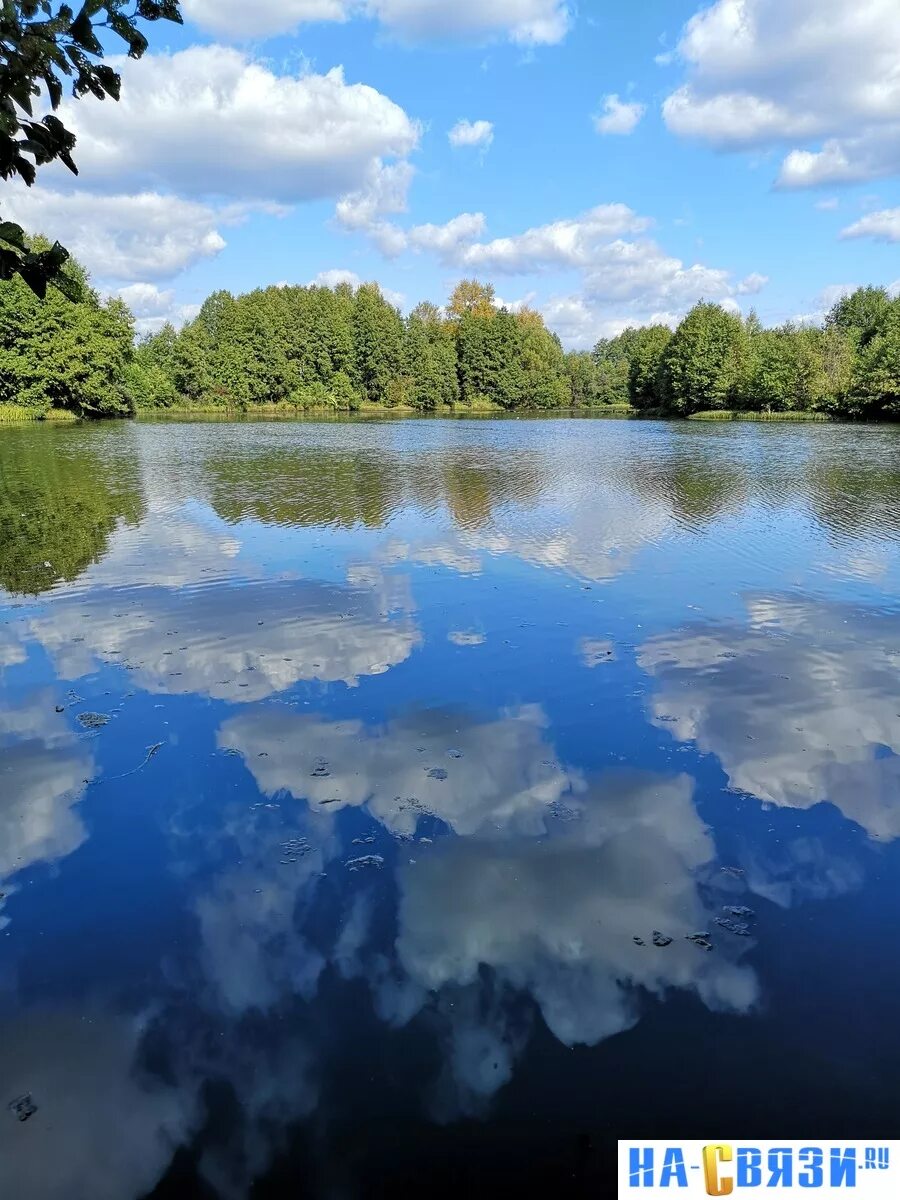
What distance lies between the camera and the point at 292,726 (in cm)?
802

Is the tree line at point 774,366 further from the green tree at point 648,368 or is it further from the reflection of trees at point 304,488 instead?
the reflection of trees at point 304,488

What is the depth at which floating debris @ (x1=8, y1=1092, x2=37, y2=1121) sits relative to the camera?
12.4ft

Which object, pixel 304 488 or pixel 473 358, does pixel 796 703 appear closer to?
pixel 304 488

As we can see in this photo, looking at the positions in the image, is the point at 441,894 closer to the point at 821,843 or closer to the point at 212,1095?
the point at 212,1095

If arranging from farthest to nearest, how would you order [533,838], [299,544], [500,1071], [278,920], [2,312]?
[2,312] < [299,544] < [533,838] < [278,920] < [500,1071]

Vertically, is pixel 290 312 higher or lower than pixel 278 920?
higher

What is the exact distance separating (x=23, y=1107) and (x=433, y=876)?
271 cm

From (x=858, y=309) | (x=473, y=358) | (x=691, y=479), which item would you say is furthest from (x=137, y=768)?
(x=858, y=309)

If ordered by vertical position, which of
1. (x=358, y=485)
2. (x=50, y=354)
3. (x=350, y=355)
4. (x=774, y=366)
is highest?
(x=350, y=355)

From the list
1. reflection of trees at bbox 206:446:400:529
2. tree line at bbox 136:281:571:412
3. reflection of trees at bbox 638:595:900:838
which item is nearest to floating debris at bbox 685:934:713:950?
reflection of trees at bbox 638:595:900:838

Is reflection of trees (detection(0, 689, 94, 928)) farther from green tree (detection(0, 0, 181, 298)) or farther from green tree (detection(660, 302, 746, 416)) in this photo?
green tree (detection(660, 302, 746, 416))

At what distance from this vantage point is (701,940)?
4.98 meters

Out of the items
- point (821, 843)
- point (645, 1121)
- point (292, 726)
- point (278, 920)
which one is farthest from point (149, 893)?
point (821, 843)

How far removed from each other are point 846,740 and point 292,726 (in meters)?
5.59
